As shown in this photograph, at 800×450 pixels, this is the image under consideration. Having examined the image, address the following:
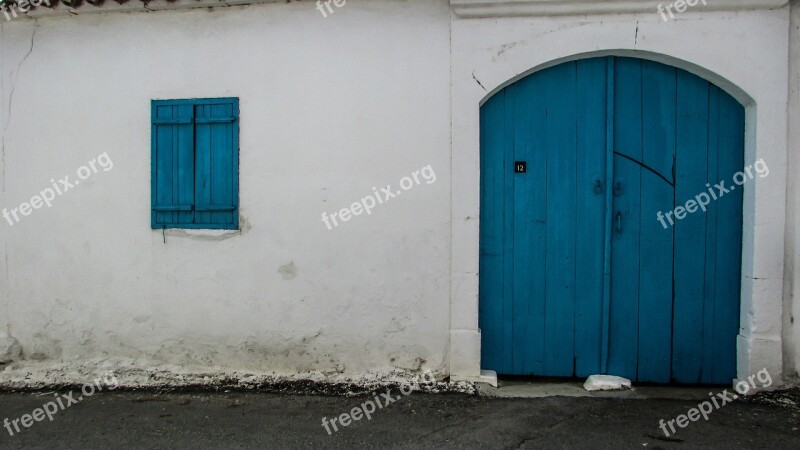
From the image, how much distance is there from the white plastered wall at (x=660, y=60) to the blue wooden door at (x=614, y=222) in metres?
0.14

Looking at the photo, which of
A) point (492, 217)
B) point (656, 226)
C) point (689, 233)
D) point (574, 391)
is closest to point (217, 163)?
point (492, 217)

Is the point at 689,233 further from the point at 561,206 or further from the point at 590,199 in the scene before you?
the point at 561,206

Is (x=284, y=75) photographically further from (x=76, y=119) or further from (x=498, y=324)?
(x=498, y=324)

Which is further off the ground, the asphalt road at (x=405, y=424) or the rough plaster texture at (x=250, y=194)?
the rough plaster texture at (x=250, y=194)

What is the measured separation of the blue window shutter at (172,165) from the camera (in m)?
4.37

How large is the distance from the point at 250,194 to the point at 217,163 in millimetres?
373

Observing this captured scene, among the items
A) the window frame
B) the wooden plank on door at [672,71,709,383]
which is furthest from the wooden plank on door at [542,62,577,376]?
the window frame

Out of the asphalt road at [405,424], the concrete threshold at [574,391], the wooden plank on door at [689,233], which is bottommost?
the asphalt road at [405,424]

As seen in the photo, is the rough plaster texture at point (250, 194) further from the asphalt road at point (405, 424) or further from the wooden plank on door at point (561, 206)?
the wooden plank on door at point (561, 206)

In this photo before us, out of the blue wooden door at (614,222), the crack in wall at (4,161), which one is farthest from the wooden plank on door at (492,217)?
the crack in wall at (4,161)

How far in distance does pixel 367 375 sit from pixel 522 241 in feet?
5.26

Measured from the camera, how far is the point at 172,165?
4402 mm

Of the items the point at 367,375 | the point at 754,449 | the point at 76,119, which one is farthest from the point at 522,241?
the point at 76,119

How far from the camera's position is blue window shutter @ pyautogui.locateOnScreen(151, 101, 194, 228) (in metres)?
4.37
